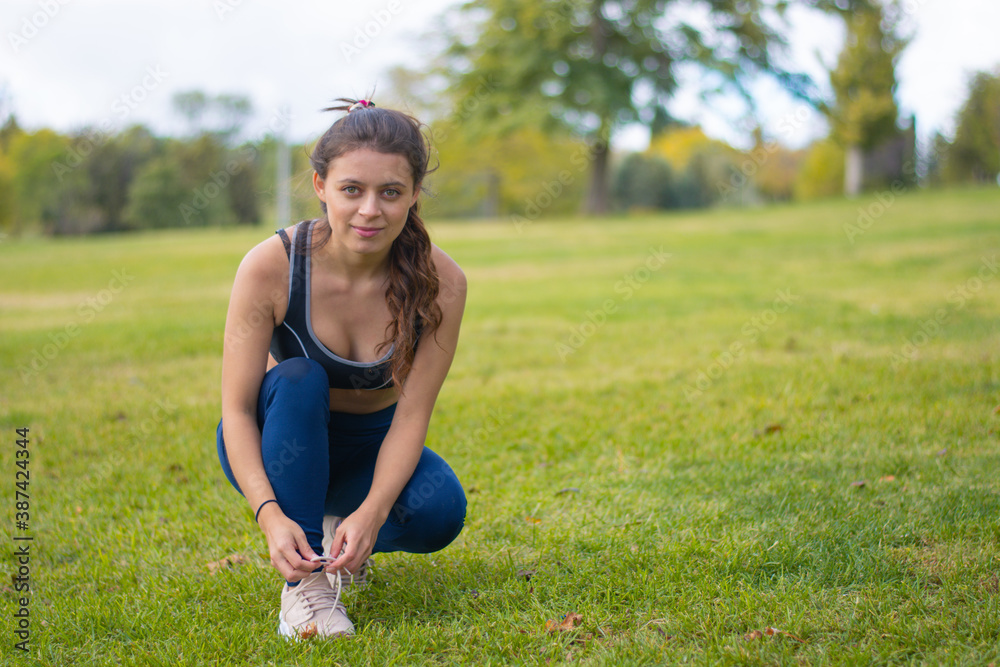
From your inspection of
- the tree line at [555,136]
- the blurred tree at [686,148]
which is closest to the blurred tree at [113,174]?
the tree line at [555,136]

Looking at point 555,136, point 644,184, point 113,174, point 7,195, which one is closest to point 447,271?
point 555,136

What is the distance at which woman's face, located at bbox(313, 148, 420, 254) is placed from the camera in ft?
7.27

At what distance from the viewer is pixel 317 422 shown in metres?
2.23

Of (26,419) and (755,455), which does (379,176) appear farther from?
(26,419)

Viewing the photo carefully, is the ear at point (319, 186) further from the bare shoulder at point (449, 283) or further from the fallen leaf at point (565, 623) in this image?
the fallen leaf at point (565, 623)

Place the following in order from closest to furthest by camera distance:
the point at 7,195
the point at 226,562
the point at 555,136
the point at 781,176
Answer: the point at 226,562, the point at 555,136, the point at 7,195, the point at 781,176

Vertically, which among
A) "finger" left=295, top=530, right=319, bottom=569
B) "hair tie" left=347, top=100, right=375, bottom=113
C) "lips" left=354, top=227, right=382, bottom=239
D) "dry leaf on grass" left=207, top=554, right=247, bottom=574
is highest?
"hair tie" left=347, top=100, right=375, bottom=113

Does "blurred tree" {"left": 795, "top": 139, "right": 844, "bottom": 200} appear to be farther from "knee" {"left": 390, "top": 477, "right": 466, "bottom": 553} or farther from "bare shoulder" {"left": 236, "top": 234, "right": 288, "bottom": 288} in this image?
"bare shoulder" {"left": 236, "top": 234, "right": 288, "bottom": 288}

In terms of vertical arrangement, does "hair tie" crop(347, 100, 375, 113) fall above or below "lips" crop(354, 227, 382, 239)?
above

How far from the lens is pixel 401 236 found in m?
2.46

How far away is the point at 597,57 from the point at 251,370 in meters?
21.6

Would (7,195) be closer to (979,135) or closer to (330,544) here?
(330,544)

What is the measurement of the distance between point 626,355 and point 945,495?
124 inches

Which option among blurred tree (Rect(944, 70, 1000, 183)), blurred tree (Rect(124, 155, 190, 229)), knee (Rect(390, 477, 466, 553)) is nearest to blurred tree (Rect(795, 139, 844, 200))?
blurred tree (Rect(944, 70, 1000, 183))
